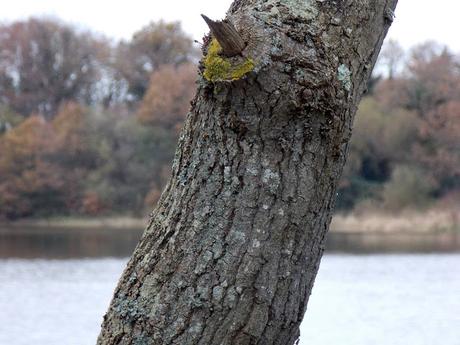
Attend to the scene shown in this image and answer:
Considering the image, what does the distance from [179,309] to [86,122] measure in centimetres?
4049

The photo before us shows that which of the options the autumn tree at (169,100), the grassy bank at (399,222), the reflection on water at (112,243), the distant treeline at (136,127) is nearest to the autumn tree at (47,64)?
the distant treeline at (136,127)

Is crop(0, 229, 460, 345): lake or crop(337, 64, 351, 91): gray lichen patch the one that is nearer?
crop(337, 64, 351, 91): gray lichen patch

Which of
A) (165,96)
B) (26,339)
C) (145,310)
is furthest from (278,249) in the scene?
(165,96)

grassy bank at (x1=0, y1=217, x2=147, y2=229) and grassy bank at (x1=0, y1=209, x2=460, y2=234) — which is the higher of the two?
grassy bank at (x1=0, y1=209, x2=460, y2=234)

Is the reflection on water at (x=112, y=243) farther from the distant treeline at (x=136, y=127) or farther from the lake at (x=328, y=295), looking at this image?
the distant treeline at (x=136, y=127)

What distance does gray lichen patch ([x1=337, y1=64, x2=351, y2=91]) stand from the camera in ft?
5.44

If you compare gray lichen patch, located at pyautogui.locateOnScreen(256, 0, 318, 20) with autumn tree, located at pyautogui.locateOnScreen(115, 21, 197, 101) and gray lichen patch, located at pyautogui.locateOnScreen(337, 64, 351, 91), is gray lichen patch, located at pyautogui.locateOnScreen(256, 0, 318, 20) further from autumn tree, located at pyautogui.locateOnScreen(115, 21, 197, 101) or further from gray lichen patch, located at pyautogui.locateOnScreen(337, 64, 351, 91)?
autumn tree, located at pyautogui.locateOnScreen(115, 21, 197, 101)

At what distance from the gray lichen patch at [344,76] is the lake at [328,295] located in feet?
34.9

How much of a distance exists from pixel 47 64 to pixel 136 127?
34.5ft

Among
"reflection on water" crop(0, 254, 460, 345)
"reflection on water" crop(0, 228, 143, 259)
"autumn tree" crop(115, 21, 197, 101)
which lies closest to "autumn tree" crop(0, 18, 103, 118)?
"autumn tree" crop(115, 21, 197, 101)

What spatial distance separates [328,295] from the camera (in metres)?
17.4

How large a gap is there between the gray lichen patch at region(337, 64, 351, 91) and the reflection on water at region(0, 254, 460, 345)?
1031 cm

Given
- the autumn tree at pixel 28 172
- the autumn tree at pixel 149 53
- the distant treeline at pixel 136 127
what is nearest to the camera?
the distant treeline at pixel 136 127

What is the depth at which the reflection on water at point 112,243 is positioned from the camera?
26.2 metres
